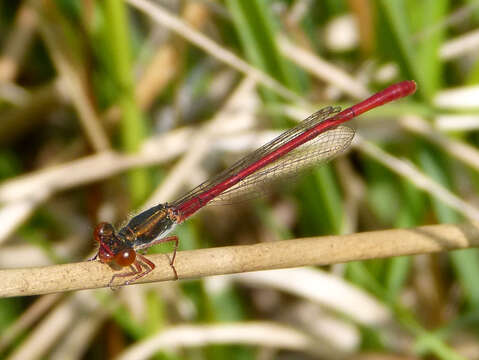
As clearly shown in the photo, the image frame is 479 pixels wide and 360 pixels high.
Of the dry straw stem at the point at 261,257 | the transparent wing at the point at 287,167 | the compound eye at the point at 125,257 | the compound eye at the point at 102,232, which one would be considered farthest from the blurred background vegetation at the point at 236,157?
the dry straw stem at the point at 261,257

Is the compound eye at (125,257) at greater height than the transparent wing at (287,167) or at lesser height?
lesser

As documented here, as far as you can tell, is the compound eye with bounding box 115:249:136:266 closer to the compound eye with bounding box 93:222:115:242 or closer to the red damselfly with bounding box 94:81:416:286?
the compound eye with bounding box 93:222:115:242

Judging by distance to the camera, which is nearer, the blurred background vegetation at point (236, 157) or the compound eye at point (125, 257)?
the compound eye at point (125, 257)

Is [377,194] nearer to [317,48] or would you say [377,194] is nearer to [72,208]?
[317,48]

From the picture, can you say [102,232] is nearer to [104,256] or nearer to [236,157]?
[104,256]

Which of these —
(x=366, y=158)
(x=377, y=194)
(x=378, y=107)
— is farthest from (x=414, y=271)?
(x=378, y=107)

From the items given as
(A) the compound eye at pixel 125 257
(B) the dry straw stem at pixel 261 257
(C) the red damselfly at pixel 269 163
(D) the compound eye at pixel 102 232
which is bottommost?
(B) the dry straw stem at pixel 261 257

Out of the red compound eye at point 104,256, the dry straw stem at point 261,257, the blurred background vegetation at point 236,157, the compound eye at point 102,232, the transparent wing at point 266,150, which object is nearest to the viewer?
the dry straw stem at point 261,257

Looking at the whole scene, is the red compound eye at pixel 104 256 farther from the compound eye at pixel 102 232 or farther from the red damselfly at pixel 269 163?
the red damselfly at pixel 269 163

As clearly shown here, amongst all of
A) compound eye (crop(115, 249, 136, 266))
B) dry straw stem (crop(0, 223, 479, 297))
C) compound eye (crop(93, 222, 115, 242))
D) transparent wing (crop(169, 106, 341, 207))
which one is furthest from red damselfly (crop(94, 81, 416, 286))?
dry straw stem (crop(0, 223, 479, 297))
